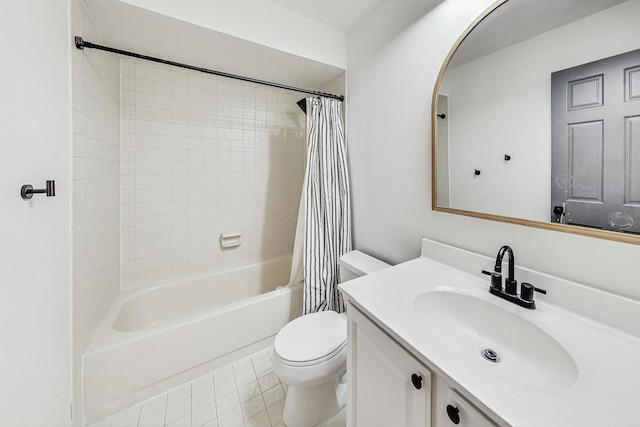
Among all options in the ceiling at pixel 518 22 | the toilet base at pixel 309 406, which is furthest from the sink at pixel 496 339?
the ceiling at pixel 518 22

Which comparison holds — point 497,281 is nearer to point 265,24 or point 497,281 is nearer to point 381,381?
point 381,381

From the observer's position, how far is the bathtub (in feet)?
4.12

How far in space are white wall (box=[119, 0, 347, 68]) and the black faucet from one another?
1.71 m

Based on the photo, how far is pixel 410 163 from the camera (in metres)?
1.37

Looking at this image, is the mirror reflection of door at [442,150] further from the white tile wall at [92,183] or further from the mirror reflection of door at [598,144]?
the white tile wall at [92,183]

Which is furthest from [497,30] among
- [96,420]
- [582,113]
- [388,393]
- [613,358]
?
[96,420]

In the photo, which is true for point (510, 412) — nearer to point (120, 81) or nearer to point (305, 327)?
point (305, 327)

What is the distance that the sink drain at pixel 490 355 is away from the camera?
0.77 meters

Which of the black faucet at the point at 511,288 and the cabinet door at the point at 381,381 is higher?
the black faucet at the point at 511,288

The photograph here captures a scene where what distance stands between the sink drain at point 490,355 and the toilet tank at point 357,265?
68cm

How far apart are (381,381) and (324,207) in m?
1.18

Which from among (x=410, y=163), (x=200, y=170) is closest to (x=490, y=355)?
(x=410, y=163)

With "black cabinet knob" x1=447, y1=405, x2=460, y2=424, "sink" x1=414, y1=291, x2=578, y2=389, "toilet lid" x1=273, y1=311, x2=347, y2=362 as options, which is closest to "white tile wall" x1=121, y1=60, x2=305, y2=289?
"toilet lid" x1=273, y1=311, x2=347, y2=362

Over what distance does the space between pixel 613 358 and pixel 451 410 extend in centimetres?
44
